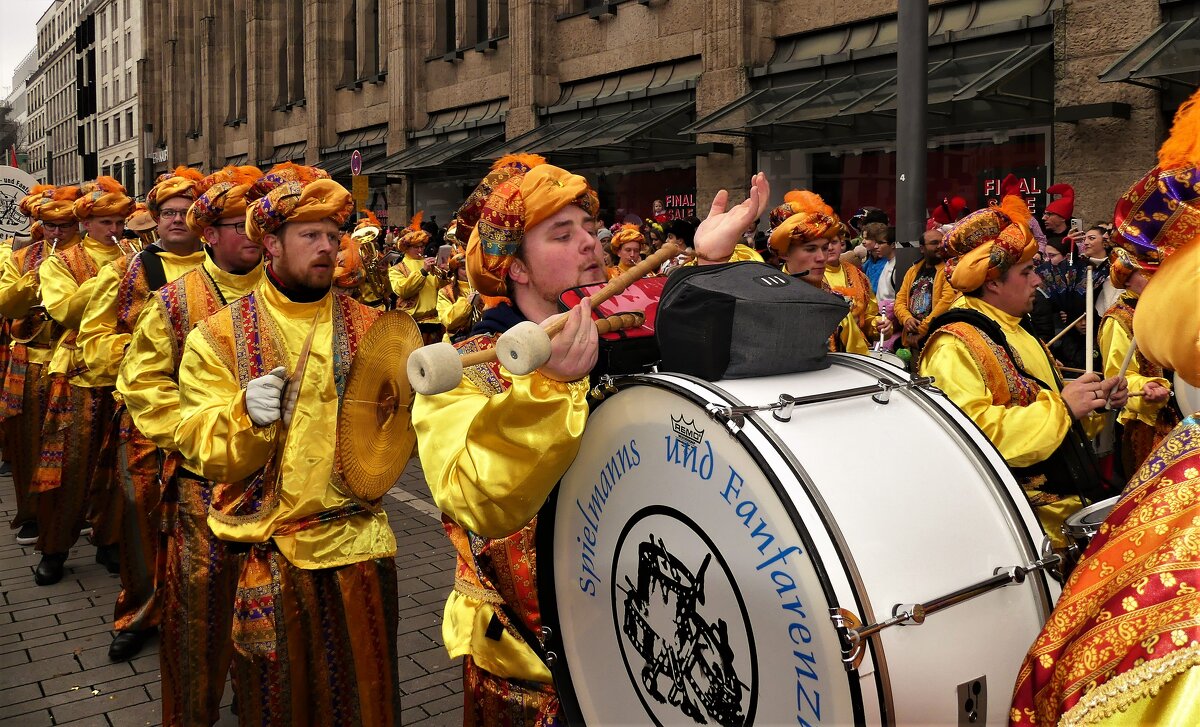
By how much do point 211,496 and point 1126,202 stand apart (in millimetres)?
2992

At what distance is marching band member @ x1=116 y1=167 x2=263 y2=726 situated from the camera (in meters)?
3.47

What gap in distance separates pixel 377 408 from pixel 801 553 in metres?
1.54

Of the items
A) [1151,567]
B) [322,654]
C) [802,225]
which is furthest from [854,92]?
[1151,567]

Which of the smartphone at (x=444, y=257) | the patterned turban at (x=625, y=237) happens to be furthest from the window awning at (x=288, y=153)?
the patterned turban at (x=625, y=237)

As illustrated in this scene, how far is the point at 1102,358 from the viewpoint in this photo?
5.40 metres

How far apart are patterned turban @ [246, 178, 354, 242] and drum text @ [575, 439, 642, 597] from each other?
164 cm

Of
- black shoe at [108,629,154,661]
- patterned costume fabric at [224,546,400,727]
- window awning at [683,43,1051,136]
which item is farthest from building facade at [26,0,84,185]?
patterned costume fabric at [224,546,400,727]

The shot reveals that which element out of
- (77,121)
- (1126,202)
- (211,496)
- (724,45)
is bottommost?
(211,496)

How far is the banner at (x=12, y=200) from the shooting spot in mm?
11586

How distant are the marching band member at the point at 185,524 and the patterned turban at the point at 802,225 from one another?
313cm

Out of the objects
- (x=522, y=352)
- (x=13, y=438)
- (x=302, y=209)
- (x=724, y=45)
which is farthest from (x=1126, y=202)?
(x=724, y=45)

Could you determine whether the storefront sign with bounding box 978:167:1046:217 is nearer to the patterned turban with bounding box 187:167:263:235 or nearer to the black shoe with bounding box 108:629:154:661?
the patterned turban with bounding box 187:167:263:235

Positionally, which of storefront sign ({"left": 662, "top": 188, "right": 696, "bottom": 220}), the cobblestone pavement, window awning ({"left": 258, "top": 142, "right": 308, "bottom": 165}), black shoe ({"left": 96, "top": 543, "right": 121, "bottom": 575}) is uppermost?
window awning ({"left": 258, "top": 142, "right": 308, "bottom": 165})

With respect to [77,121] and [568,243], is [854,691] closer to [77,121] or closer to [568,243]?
[568,243]
